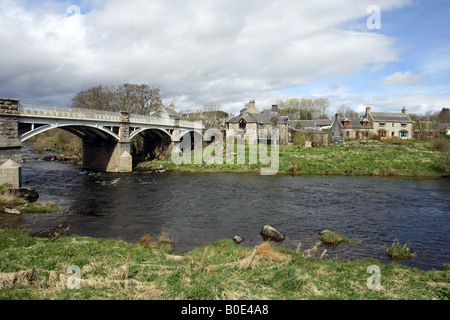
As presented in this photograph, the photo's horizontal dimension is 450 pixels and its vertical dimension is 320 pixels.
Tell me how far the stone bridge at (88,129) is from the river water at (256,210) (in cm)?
509

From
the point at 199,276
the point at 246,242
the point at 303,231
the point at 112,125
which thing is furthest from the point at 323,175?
the point at 199,276

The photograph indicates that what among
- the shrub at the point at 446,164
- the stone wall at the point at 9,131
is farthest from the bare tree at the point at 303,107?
the stone wall at the point at 9,131

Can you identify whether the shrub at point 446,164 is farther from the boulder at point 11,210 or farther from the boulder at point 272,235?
the boulder at point 11,210

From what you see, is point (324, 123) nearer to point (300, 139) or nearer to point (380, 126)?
point (380, 126)

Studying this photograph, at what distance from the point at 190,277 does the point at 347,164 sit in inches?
1516

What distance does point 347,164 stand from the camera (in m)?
42.2

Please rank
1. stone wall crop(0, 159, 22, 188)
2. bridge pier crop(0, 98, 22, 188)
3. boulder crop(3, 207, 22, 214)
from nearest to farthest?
boulder crop(3, 207, 22, 214), stone wall crop(0, 159, 22, 188), bridge pier crop(0, 98, 22, 188)

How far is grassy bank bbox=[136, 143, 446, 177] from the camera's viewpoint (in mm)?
39688

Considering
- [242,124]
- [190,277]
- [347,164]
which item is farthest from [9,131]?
[242,124]

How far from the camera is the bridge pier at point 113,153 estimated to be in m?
40.8

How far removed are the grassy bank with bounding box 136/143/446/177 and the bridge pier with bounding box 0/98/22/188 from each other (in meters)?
21.0

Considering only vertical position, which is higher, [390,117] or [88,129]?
[390,117]

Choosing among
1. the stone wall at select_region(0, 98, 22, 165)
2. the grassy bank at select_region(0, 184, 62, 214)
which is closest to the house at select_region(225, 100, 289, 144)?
the stone wall at select_region(0, 98, 22, 165)

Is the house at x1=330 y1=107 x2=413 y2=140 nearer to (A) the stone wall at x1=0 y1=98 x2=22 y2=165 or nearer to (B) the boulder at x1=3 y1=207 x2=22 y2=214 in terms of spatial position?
(A) the stone wall at x1=0 y1=98 x2=22 y2=165
